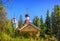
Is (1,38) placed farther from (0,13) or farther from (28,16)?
(28,16)

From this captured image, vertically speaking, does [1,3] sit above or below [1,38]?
above

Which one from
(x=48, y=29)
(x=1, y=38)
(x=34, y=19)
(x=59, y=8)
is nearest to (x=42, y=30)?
(x=48, y=29)

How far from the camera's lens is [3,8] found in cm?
1716

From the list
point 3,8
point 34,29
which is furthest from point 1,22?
point 34,29

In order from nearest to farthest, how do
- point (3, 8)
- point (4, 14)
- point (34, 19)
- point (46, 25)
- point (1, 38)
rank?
point (3, 8), point (4, 14), point (1, 38), point (46, 25), point (34, 19)

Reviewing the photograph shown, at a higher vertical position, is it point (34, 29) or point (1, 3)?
point (1, 3)

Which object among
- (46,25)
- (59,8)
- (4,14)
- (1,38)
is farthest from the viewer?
(46,25)

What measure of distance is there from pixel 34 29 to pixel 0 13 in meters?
38.3

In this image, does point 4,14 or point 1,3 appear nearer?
point 1,3

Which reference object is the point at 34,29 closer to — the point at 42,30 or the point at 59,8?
the point at 42,30

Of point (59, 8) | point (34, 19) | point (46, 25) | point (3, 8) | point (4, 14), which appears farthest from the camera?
point (34, 19)

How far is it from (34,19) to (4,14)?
5214 cm

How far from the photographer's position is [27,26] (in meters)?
55.8

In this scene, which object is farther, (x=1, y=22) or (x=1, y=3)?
(x=1, y=22)
